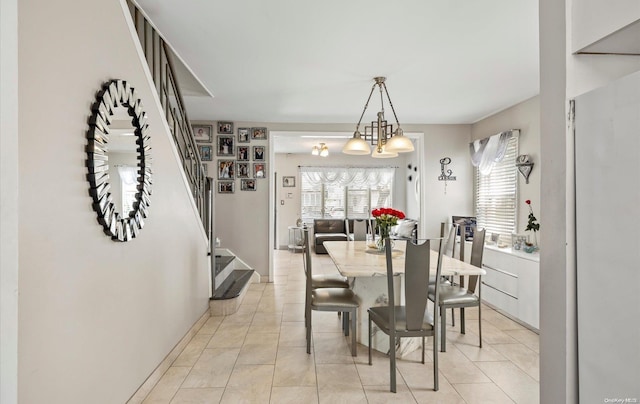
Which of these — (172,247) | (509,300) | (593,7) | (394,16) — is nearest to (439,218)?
(509,300)

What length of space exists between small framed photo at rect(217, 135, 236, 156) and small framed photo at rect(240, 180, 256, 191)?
491mm

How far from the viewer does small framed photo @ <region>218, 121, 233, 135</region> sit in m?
5.63

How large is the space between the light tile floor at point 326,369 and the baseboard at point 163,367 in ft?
0.14

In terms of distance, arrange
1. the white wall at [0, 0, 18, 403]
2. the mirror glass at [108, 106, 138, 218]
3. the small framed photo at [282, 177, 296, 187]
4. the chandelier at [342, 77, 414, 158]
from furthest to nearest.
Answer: the small framed photo at [282, 177, 296, 187] < the chandelier at [342, 77, 414, 158] < the mirror glass at [108, 106, 138, 218] < the white wall at [0, 0, 18, 403]

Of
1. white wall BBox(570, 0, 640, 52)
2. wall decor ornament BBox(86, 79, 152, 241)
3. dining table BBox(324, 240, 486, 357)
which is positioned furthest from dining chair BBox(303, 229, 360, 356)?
white wall BBox(570, 0, 640, 52)

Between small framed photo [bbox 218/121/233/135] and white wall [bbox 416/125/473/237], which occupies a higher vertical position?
small framed photo [bbox 218/121/233/135]

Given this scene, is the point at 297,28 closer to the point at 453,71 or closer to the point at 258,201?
the point at 453,71

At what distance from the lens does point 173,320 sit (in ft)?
9.43

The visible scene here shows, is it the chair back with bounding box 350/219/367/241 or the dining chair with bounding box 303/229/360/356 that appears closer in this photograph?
the dining chair with bounding box 303/229/360/356

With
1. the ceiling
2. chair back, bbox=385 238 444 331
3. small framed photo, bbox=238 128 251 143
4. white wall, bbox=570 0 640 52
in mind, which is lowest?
chair back, bbox=385 238 444 331

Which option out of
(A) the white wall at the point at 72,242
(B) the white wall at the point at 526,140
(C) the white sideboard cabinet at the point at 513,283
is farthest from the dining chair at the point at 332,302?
(B) the white wall at the point at 526,140

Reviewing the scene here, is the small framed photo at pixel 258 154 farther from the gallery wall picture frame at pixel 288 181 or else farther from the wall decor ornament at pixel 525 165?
the gallery wall picture frame at pixel 288 181

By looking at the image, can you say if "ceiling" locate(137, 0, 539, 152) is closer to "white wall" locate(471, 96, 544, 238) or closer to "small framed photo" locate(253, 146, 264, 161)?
"white wall" locate(471, 96, 544, 238)

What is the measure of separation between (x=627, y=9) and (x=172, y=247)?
2.97 meters
